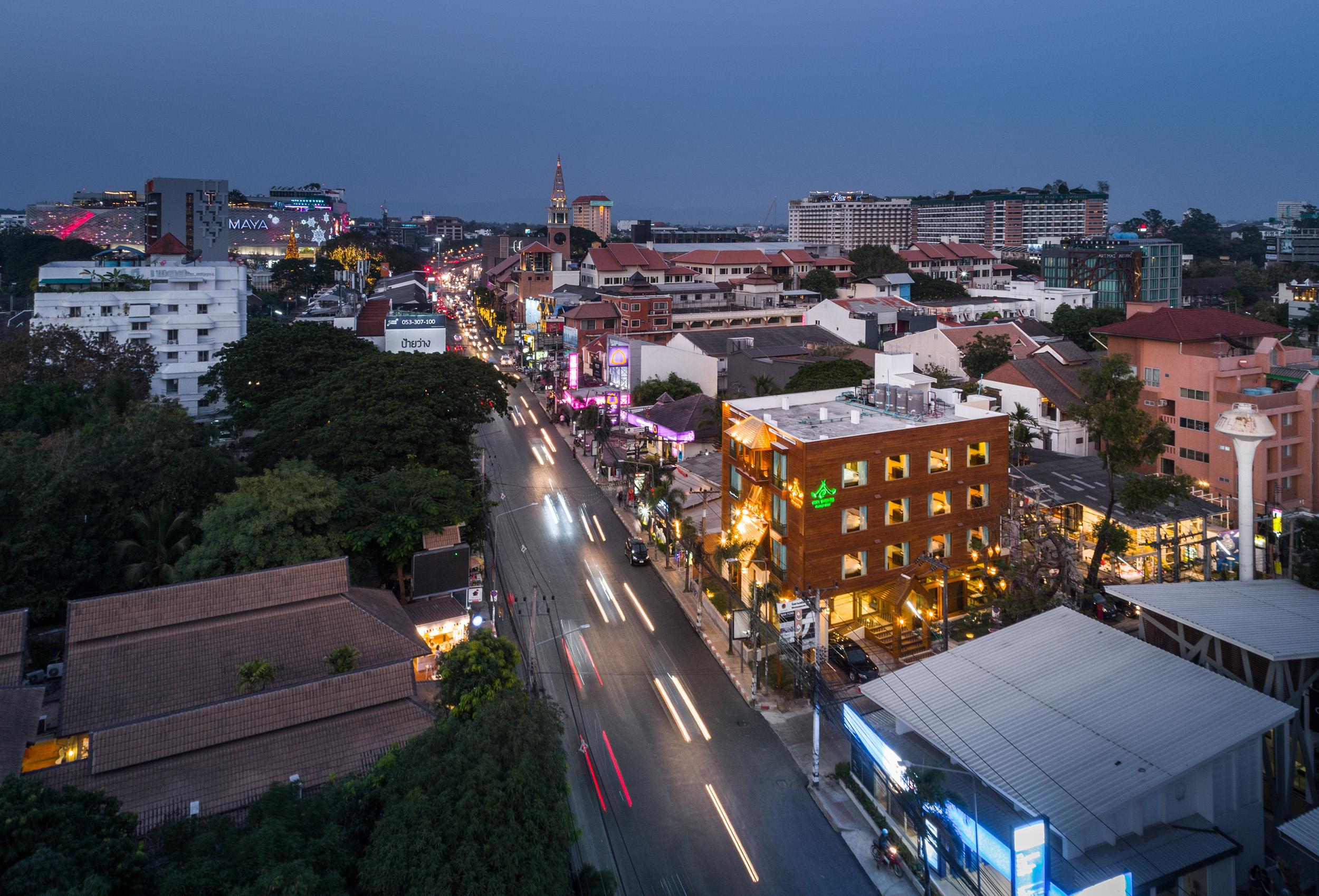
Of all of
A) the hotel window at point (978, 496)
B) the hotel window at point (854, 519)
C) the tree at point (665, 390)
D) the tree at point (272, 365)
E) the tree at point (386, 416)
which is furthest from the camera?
the tree at point (665, 390)

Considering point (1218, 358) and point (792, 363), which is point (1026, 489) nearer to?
point (1218, 358)

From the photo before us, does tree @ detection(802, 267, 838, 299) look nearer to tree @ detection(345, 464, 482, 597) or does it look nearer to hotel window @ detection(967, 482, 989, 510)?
hotel window @ detection(967, 482, 989, 510)

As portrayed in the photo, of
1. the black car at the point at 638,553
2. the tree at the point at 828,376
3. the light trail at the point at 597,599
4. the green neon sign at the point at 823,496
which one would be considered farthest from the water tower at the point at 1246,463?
the tree at the point at 828,376

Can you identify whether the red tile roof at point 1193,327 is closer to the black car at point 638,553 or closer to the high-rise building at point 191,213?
the black car at point 638,553

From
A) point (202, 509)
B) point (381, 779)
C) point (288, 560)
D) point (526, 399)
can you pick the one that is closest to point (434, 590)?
point (288, 560)

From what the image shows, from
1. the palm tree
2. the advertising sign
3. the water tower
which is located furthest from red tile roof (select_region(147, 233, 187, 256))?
the advertising sign

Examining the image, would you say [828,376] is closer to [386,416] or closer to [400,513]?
[386,416]

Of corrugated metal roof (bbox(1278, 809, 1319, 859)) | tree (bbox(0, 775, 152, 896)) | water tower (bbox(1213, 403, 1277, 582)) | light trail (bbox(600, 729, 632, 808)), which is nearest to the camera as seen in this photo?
tree (bbox(0, 775, 152, 896))
